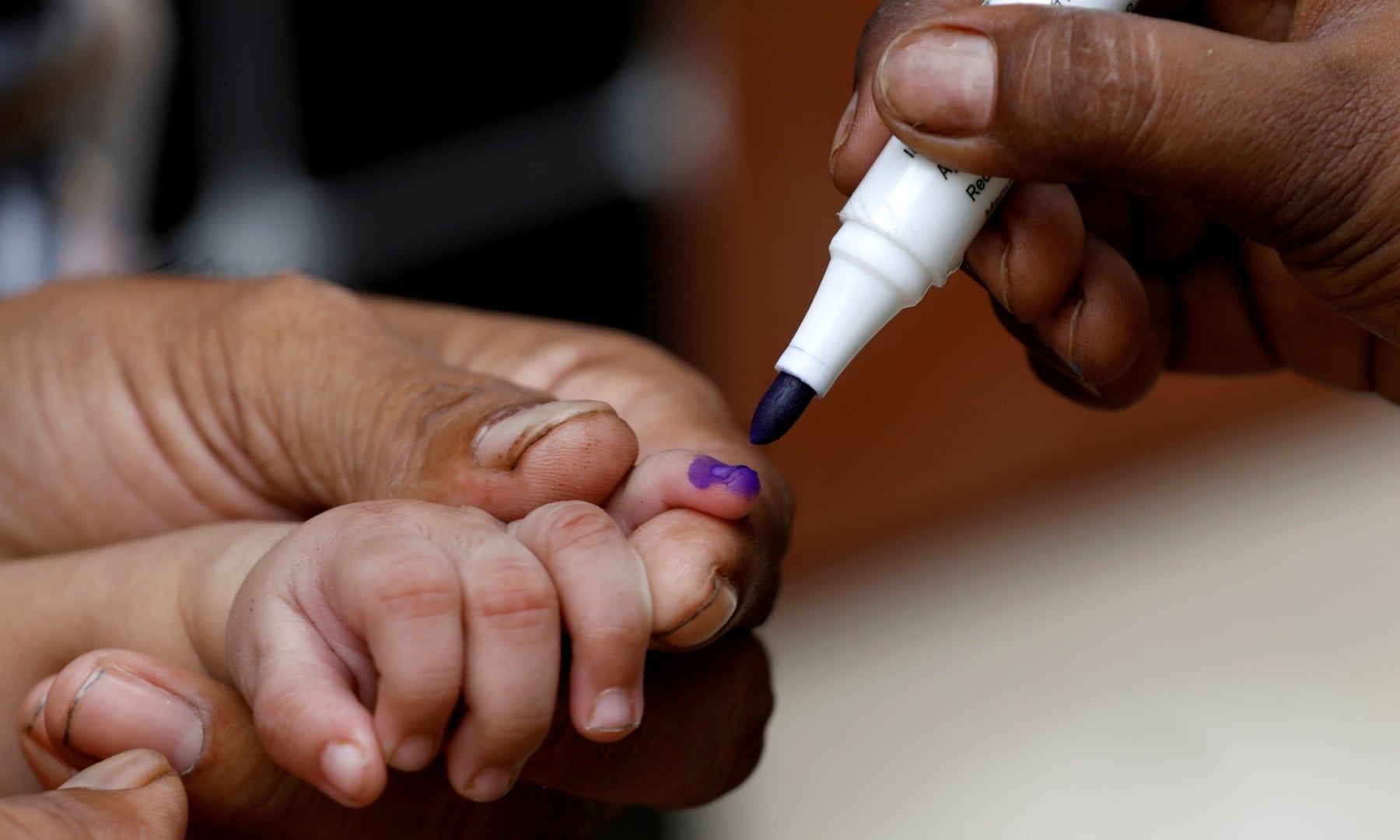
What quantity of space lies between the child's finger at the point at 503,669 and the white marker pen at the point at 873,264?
0.33ft

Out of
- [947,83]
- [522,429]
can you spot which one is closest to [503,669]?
[522,429]

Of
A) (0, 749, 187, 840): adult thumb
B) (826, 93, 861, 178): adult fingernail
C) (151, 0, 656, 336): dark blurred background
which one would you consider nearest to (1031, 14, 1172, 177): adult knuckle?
(826, 93, 861, 178): adult fingernail

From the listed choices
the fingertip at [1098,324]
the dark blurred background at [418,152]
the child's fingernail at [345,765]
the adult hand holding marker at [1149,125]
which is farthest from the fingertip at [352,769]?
the dark blurred background at [418,152]

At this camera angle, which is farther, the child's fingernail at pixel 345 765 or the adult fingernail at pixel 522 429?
the adult fingernail at pixel 522 429

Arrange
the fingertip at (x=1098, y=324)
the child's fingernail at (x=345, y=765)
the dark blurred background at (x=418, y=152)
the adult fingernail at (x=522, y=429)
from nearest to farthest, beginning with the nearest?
the child's fingernail at (x=345, y=765), the adult fingernail at (x=522, y=429), the fingertip at (x=1098, y=324), the dark blurred background at (x=418, y=152)

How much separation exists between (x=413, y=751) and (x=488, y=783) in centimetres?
3

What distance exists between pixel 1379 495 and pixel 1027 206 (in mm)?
1095

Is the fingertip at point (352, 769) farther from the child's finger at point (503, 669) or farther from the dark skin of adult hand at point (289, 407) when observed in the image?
the dark skin of adult hand at point (289, 407)

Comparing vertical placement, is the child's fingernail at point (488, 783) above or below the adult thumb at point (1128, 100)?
below

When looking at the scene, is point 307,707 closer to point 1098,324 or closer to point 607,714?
point 607,714

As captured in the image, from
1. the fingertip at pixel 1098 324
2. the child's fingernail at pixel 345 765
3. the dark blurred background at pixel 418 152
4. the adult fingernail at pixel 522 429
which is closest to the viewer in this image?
the child's fingernail at pixel 345 765

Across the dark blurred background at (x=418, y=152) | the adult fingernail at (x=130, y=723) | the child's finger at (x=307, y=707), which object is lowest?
the dark blurred background at (x=418, y=152)

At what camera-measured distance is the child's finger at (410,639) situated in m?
0.40

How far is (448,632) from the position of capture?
41 cm
